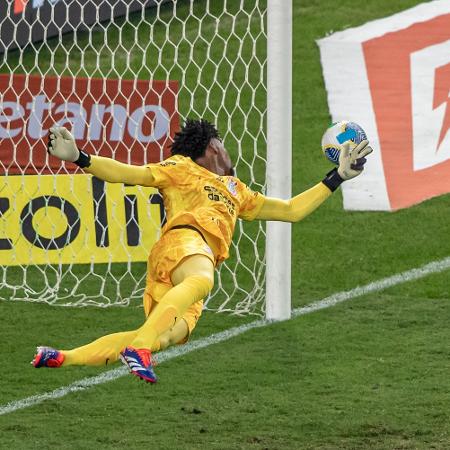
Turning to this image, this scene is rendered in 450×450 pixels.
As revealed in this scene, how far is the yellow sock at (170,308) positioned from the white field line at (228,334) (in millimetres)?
1233

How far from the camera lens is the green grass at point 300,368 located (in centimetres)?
780

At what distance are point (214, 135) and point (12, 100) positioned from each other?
3.14m

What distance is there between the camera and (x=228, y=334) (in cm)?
949

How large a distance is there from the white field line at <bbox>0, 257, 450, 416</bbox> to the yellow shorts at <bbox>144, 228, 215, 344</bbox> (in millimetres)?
969

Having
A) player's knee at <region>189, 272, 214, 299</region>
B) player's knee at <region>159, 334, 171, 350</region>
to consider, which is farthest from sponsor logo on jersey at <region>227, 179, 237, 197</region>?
player's knee at <region>159, 334, 171, 350</region>

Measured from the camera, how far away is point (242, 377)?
8719 millimetres

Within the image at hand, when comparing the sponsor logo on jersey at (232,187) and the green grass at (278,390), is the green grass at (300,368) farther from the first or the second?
the sponsor logo on jersey at (232,187)

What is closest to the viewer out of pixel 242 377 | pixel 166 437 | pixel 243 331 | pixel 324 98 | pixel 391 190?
pixel 166 437

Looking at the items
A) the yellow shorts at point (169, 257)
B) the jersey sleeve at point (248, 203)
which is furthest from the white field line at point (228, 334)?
the jersey sleeve at point (248, 203)

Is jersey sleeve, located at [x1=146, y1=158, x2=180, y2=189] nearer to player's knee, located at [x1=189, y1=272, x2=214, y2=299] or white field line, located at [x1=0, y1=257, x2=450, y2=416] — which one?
player's knee, located at [x1=189, y1=272, x2=214, y2=299]

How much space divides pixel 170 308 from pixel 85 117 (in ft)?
11.8

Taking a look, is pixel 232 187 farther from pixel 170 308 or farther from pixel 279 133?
pixel 279 133

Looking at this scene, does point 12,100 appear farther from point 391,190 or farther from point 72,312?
point 391,190

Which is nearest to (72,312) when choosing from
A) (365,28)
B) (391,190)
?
(391,190)
